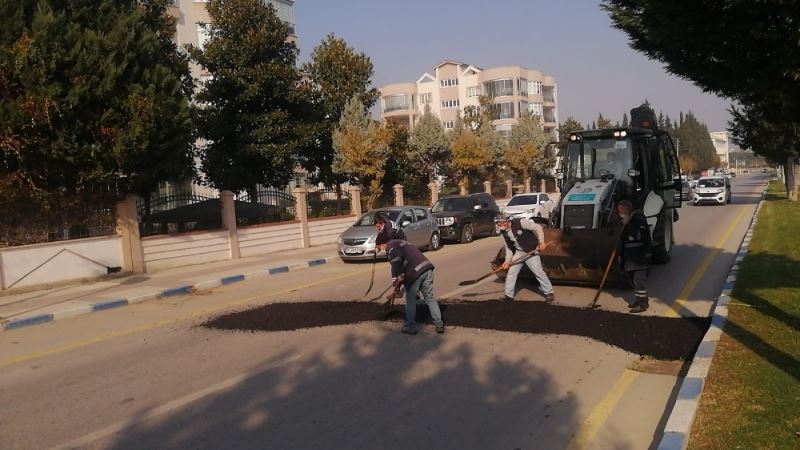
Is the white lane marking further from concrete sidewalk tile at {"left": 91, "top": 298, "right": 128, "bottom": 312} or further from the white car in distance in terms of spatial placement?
the white car in distance

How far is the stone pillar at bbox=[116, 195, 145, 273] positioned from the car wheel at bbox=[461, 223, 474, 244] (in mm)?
10710

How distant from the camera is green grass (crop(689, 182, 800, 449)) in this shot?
4617 millimetres

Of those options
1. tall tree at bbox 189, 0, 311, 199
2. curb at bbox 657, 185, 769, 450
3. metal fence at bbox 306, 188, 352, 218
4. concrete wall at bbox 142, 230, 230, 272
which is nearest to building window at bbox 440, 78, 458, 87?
metal fence at bbox 306, 188, 352, 218

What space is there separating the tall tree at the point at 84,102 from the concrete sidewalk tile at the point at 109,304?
12.7 feet

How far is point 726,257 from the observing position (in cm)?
1529

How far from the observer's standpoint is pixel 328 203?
2605cm

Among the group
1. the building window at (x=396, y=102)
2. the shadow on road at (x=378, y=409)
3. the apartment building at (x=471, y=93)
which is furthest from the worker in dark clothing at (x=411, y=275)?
the building window at (x=396, y=102)

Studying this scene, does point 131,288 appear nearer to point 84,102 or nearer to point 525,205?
point 84,102

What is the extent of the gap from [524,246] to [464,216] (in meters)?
12.7

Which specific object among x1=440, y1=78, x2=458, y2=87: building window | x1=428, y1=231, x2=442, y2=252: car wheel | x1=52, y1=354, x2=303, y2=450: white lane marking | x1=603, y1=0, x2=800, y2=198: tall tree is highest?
x1=440, y1=78, x2=458, y2=87: building window

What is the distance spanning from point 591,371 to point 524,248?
3609 millimetres

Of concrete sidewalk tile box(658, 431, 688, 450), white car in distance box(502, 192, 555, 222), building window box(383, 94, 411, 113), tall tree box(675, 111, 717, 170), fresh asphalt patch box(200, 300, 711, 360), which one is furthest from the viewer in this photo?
tall tree box(675, 111, 717, 170)

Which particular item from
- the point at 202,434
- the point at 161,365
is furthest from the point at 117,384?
the point at 202,434

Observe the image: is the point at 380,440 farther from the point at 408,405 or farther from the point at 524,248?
the point at 524,248
